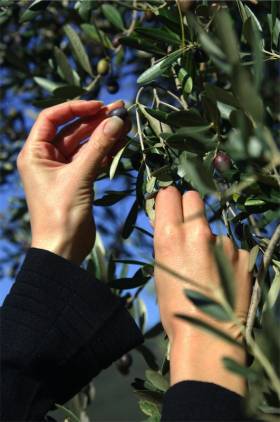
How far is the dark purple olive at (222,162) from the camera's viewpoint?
1084mm

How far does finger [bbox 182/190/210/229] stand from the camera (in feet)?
3.21

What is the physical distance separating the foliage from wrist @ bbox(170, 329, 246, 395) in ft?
0.09

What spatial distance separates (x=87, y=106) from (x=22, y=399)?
528mm

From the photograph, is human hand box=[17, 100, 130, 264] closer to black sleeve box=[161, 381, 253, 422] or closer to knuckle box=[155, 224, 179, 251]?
→ knuckle box=[155, 224, 179, 251]

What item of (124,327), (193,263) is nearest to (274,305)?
(193,263)

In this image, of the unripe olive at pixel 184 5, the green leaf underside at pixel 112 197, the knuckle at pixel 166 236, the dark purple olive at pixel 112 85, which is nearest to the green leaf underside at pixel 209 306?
the knuckle at pixel 166 236

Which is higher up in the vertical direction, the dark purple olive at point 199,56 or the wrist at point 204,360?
the dark purple olive at point 199,56

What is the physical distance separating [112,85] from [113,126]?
3.62ft

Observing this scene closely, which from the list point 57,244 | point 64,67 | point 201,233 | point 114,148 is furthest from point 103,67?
point 201,233

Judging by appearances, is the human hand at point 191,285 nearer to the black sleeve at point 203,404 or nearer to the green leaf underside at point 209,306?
the black sleeve at point 203,404

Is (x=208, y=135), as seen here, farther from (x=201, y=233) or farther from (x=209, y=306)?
(x=209, y=306)

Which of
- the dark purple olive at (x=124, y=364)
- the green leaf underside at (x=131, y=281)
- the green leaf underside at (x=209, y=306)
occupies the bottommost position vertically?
the dark purple olive at (x=124, y=364)

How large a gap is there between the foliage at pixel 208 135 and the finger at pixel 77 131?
66 mm

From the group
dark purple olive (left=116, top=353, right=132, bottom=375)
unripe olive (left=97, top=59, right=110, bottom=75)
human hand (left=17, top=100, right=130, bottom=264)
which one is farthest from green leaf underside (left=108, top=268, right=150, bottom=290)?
dark purple olive (left=116, top=353, right=132, bottom=375)
